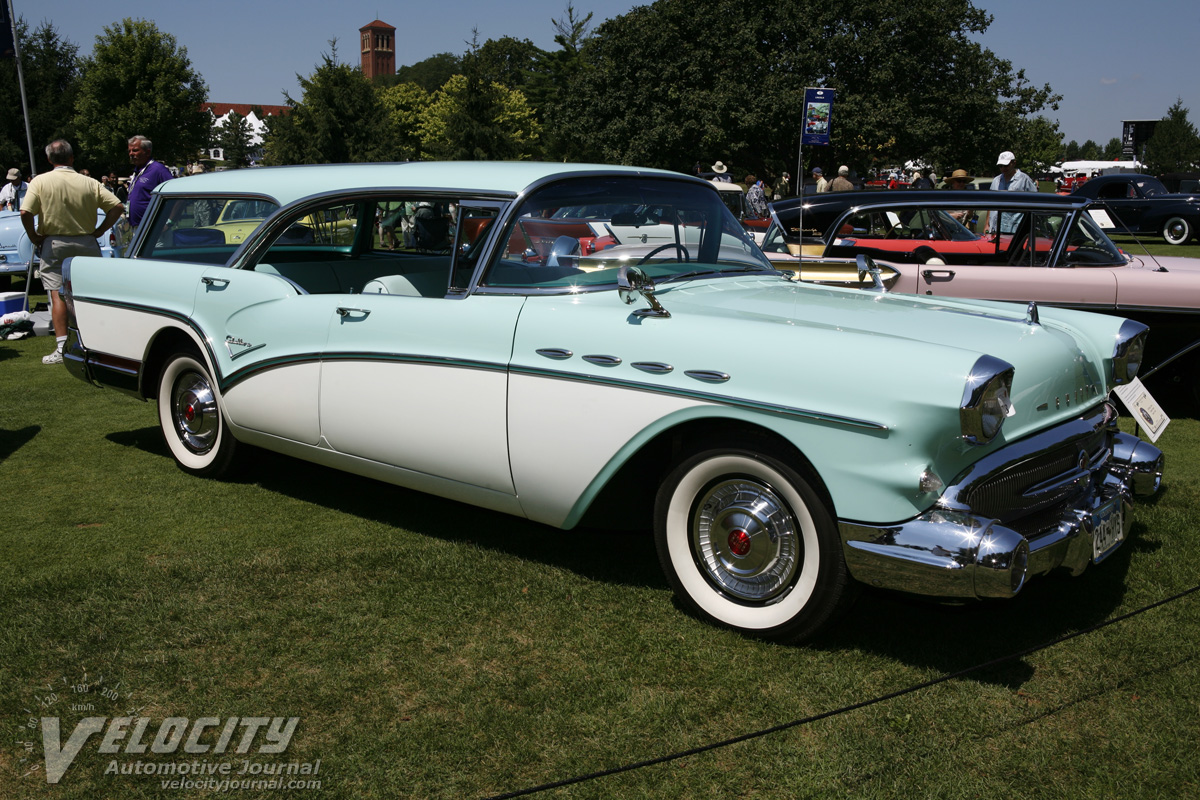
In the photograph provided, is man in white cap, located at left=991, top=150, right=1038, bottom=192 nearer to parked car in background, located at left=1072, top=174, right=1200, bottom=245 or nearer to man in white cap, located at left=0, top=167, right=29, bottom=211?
parked car in background, located at left=1072, top=174, right=1200, bottom=245

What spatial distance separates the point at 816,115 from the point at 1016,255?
188 cm

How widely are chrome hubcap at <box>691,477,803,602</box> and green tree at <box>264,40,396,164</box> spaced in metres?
38.7

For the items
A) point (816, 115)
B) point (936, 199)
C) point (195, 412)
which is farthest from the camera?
point (816, 115)

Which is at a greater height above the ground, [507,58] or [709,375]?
[507,58]

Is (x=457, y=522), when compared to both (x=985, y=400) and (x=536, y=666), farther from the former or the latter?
(x=985, y=400)

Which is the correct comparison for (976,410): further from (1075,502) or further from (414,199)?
(414,199)

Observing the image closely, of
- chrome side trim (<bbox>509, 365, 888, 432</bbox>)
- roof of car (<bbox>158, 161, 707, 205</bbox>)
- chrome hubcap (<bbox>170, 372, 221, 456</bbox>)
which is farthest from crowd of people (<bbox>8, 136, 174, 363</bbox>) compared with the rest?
chrome side trim (<bbox>509, 365, 888, 432</bbox>)

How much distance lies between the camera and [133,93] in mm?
50531

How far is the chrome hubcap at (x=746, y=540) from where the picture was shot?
3.02 meters

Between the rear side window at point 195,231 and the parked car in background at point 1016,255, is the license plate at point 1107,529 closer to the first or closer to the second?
the parked car in background at point 1016,255

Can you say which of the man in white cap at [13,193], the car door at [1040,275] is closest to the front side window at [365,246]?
Answer: the car door at [1040,275]

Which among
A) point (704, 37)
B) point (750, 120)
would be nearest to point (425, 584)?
point (750, 120)

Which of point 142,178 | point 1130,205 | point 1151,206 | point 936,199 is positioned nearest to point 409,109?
point 1130,205

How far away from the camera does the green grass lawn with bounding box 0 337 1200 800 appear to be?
2.49 metres
